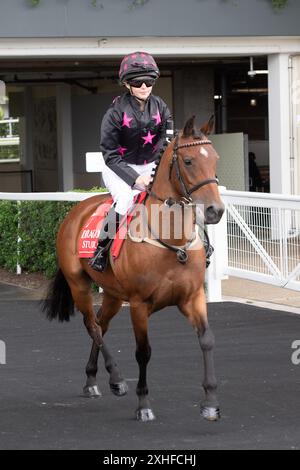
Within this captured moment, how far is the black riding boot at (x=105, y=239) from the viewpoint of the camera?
735 cm

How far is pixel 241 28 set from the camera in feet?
54.2

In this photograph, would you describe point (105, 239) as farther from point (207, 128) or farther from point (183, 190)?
point (207, 128)

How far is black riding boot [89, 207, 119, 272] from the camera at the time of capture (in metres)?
7.35

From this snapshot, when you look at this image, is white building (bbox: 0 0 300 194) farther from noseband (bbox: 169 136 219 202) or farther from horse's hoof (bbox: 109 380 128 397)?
noseband (bbox: 169 136 219 202)

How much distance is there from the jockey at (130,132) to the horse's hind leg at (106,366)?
616 millimetres

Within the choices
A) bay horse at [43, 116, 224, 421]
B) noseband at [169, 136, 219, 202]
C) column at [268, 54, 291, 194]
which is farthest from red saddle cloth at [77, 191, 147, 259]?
column at [268, 54, 291, 194]

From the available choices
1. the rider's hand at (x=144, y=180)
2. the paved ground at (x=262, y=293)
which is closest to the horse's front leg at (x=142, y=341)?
the rider's hand at (x=144, y=180)

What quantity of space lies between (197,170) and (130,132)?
952mm

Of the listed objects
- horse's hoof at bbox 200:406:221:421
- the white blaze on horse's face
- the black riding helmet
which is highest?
the black riding helmet

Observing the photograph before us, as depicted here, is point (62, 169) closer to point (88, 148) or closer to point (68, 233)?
point (88, 148)

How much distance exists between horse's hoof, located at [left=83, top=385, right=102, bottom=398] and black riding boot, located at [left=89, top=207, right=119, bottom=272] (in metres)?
0.89

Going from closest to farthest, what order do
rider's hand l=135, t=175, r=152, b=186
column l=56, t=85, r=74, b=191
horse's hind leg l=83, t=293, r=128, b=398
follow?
rider's hand l=135, t=175, r=152, b=186 < horse's hind leg l=83, t=293, r=128, b=398 < column l=56, t=85, r=74, b=191
